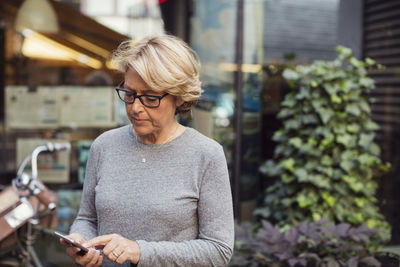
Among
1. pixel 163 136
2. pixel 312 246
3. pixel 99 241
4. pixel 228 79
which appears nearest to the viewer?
pixel 99 241

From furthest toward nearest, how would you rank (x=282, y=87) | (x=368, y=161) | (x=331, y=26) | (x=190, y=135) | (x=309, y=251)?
(x=331, y=26) < (x=282, y=87) < (x=368, y=161) < (x=309, y=251) < (x=190, y=135)

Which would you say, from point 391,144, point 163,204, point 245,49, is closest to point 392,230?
point 391,144

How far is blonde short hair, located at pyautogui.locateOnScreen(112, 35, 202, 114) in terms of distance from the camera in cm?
178

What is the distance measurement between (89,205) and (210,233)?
50 centimetres

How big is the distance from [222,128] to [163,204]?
3.25 meters

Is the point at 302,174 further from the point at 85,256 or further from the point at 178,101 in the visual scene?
the point at 85,256

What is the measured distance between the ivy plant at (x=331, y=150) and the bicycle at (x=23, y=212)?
5.96 ft

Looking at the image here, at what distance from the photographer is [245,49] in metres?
5.09

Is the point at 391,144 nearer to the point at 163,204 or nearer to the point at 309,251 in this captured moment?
the point at 309,251

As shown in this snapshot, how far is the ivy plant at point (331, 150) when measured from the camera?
13.4ft

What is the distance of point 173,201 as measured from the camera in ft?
5.98

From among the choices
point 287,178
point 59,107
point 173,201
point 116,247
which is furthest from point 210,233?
point 59,107

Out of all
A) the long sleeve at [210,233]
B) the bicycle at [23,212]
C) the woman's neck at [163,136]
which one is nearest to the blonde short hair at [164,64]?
the woman's neck at [163,136]

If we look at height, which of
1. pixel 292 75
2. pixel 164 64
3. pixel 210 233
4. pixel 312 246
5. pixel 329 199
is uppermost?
pixel 292 75
